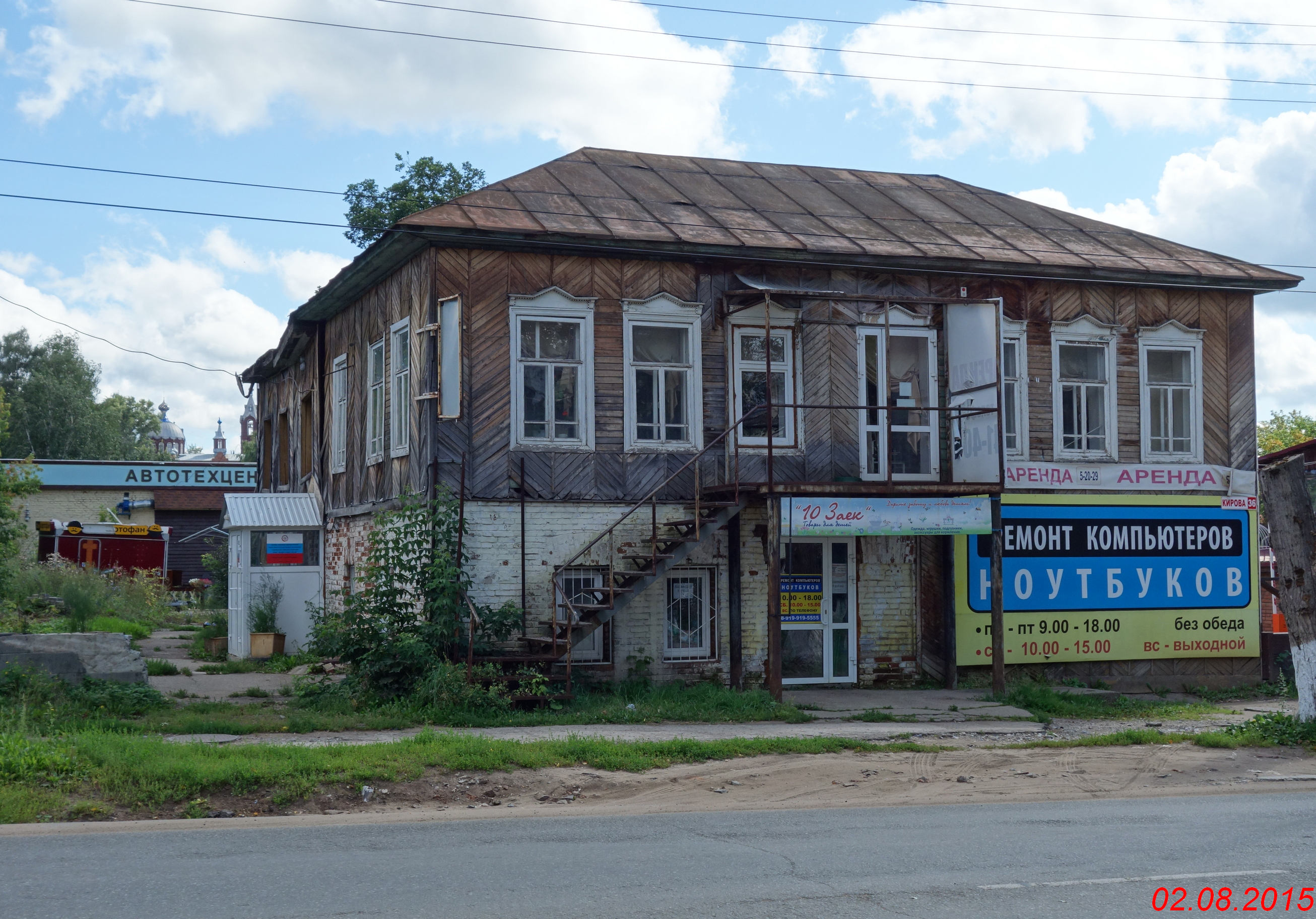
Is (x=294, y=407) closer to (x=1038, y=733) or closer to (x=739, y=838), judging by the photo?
(x=1038, y=733)

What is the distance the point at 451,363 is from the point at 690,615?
4.71m

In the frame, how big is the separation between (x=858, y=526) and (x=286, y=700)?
744cm

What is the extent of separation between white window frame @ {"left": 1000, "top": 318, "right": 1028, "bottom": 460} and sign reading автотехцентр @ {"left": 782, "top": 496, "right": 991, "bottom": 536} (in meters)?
2.33

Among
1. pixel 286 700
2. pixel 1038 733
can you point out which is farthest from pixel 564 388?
pixel 1038 733

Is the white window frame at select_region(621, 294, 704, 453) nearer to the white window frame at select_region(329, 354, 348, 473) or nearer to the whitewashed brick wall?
the whitewashed brick wall

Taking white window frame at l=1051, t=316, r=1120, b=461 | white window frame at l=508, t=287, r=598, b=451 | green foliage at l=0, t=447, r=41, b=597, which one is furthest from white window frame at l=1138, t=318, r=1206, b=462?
green foliage at l=0, t=447, r=41, b=597

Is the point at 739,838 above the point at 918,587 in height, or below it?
below

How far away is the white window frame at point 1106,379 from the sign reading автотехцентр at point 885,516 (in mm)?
2875

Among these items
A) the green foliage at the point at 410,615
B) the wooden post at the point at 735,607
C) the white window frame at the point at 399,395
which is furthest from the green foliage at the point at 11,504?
the wooden post at the point at 735,607

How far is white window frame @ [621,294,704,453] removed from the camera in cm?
1647

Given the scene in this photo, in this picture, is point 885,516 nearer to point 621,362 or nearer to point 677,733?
point 621,362

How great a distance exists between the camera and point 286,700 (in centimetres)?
1502

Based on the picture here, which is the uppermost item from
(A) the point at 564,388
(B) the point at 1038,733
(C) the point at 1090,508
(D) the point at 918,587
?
(A) the point at 564,388

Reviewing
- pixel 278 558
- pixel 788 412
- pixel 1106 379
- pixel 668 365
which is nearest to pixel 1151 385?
pixel 1106 379
